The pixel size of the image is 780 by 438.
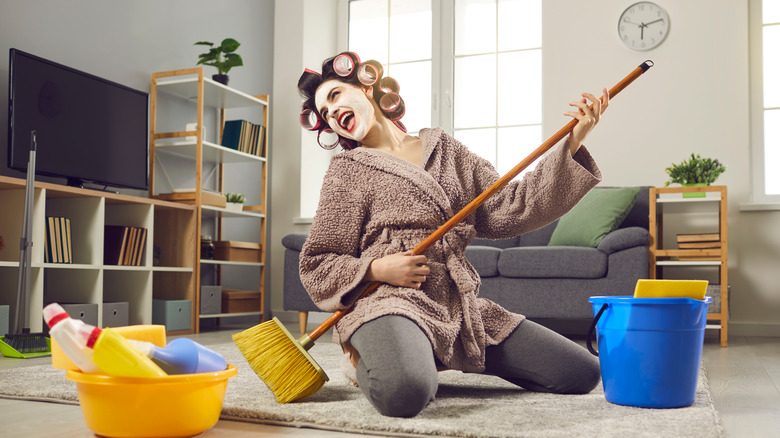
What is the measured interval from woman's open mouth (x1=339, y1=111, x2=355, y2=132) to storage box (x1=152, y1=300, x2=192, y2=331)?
6.87 ft

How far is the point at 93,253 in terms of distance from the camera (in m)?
3.18

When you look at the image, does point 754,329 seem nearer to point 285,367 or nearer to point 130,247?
point 285,367

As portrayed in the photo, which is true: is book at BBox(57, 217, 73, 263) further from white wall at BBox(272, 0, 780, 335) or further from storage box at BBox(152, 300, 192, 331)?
white wall at BBox(272, 0, 780, 335)

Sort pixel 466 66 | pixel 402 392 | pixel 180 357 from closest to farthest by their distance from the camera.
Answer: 1. pixel 180 357
2. pixel 402 392
3. pixel 466 66

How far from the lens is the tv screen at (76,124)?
→ 292 centimetres

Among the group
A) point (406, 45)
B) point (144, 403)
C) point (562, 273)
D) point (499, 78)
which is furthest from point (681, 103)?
point (144, 403)

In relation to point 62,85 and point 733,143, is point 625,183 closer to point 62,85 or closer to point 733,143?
point 733,143

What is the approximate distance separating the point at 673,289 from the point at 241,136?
3.21m

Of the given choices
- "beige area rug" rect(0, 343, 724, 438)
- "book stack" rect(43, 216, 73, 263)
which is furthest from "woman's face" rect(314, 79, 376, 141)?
"book stack" rect(43, 216, 73, 263)

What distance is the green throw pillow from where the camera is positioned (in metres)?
3.56

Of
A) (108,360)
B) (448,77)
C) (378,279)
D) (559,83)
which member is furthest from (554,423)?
(448,77)

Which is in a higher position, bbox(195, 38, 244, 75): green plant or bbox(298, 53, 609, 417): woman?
bbox(195, 38, 244, 75): green plant

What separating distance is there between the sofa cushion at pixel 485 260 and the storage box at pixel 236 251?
1455mm

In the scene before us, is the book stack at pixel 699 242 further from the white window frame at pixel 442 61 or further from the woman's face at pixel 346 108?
the woman's face at pixel 346 108
